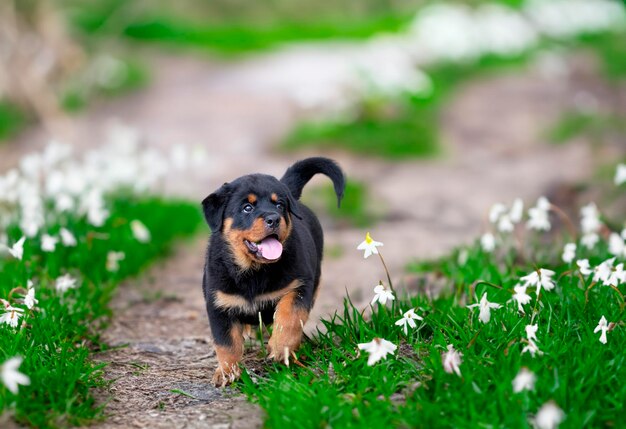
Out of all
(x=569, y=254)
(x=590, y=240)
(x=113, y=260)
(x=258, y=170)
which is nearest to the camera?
(x=569, y=254)

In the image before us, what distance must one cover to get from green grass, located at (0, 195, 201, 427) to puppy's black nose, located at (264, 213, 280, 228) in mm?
1090

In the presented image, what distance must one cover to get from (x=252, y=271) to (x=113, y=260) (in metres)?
2.24

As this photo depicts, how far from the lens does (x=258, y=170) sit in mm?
9742

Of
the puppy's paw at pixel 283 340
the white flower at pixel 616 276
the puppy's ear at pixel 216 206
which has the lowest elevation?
the puppy's paw at pixel 283 340

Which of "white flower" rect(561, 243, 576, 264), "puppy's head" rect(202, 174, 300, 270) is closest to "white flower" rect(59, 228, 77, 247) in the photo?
"puppy's head" rect(202, 174, 300, 270)

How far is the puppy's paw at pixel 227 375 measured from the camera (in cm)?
407

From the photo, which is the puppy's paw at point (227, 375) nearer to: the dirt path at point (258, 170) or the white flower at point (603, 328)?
the dirt path at point (258, 170)

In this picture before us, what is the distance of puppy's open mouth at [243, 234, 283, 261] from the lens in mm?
3938

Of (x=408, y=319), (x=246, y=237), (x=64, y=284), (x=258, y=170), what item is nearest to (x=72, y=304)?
(x=64, y=284)

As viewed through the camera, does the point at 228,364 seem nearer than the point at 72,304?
Yes

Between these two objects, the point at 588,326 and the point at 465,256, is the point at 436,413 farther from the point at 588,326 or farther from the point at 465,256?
the point at 465,256

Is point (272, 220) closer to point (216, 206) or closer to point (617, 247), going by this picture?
point (216, 206)

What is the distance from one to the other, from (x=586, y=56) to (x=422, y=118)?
178 inches

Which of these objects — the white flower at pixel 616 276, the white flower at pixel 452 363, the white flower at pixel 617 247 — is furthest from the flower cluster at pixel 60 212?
the white flower at pixel 617 247
